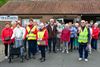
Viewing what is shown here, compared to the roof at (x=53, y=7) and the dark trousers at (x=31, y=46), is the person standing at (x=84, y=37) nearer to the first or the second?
the dark trousers at (x=31, y=46)

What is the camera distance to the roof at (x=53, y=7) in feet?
120

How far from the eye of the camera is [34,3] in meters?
40.0

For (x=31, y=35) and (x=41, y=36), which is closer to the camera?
(x=41, y=36)

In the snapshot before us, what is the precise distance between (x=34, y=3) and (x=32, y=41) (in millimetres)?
24170

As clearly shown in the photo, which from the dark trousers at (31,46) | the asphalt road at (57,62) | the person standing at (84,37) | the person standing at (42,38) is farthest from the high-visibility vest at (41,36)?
the person standing at (84,37)

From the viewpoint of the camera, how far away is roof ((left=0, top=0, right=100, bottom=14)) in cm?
3666

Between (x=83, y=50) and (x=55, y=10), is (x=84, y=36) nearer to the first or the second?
(x=83, y=50)

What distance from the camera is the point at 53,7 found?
38125 millimetres

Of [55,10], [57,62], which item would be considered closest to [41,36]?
[57,62]

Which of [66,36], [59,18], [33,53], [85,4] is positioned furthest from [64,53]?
[85,4]

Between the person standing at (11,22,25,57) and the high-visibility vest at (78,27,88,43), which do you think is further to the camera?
the person standing at (11,22,25,57)

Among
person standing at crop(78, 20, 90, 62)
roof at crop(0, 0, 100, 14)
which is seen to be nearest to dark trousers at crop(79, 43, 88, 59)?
person standing at crop(78, 20, 90, 62)

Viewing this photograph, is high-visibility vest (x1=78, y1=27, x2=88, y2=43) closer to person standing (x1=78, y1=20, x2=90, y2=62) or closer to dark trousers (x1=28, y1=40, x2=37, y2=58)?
person standing (x1=78, y1=20, x2=90, y2=62)

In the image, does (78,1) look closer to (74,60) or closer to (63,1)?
(63,1)
